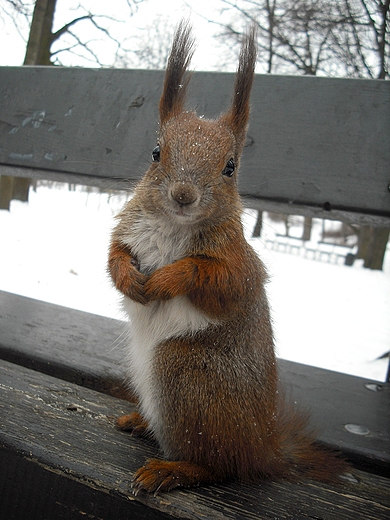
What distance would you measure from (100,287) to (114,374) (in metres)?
1.04

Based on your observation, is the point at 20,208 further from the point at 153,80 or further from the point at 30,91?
the point at 153,80

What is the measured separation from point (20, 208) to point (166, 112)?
7.80 feet

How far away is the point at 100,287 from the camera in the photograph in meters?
1.97

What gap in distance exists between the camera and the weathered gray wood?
1.10 m

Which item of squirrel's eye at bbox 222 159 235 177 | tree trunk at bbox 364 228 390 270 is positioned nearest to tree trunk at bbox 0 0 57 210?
squirrel's eye at bbox 222 159 235 177

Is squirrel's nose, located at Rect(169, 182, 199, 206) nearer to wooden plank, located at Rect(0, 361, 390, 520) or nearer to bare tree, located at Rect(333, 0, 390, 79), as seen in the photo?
wooden plank, located at Rect(0, 361, 390, 520)

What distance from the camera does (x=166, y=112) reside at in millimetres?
794

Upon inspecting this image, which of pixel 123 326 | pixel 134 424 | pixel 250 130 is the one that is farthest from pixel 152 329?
pixel 250 130

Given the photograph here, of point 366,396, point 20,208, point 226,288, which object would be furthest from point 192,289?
point 20,208

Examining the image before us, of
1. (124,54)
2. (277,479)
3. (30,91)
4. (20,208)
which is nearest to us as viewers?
(277,479)

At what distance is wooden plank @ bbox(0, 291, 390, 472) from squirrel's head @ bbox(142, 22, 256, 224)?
453mm

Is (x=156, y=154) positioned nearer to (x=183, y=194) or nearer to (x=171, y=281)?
(x=183, y=194)

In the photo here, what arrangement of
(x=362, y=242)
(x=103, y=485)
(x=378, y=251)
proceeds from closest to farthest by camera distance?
(x=103, y=485)
(x=378, y=251)
(x=362, y=242)

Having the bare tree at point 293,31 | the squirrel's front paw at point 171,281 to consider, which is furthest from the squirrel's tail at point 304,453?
the bare tree at point 293,31
